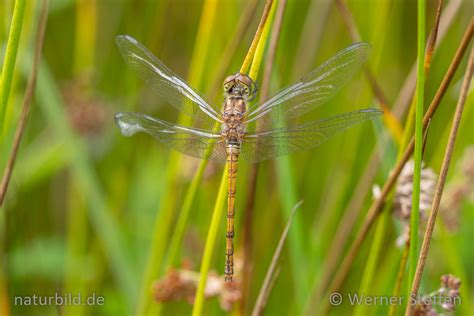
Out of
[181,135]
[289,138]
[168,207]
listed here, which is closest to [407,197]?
[289,138]

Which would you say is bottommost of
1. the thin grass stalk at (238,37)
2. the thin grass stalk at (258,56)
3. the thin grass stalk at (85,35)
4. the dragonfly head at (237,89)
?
the thin grass stalk at (258,56)

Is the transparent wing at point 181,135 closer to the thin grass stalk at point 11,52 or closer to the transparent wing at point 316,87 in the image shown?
the transparent wing at point 316,87

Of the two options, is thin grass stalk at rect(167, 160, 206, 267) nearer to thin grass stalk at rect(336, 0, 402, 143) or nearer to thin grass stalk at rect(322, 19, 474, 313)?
thin grass stalk at rect(322, 19, 474, 313)

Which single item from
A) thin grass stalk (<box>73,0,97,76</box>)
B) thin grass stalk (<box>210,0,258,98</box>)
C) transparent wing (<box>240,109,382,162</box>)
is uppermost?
thin grass stalk (<box>73,0,97,76</box>)

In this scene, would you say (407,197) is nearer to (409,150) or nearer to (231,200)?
(409,150)

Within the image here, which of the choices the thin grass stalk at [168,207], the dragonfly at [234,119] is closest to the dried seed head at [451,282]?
the dragonfly at [234,119]

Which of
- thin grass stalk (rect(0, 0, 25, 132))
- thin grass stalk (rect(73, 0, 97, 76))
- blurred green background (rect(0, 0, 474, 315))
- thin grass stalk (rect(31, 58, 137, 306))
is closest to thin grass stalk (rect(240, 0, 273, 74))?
thin grass stalk (rect(0, 0, 25, 132))
